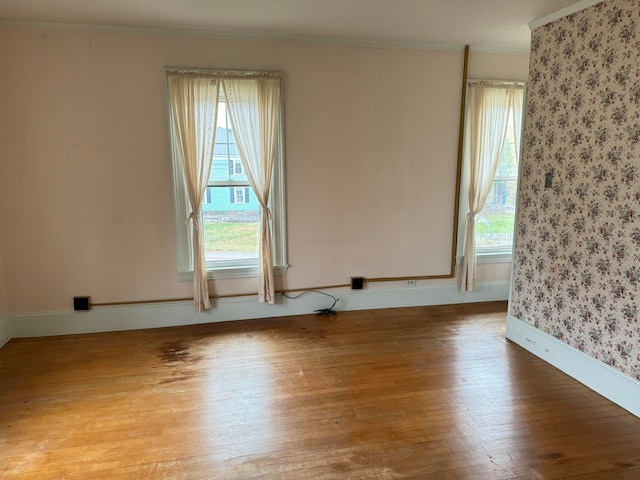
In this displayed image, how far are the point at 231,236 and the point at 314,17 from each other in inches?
80.6

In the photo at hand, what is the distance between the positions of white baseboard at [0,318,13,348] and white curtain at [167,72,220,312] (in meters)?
1.63

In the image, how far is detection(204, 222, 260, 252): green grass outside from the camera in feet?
13.0

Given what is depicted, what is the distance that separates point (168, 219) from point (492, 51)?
11.9 feet

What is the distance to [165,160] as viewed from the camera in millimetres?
3732

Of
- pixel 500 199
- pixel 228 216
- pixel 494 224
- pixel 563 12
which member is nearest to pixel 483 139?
pixel 500 199

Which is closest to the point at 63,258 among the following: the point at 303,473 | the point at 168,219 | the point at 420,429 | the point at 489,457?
the point at 168,219

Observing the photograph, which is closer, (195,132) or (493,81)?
(195,132)

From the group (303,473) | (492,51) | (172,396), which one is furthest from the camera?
(492,51)

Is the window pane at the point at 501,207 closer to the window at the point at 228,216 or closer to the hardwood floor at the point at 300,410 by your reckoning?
the hardwood floor at the point at 300,410

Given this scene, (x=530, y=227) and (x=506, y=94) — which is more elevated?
(x=506, y=94)

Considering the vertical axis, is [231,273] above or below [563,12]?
below

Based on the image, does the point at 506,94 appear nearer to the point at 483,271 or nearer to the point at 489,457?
the point at 483,271

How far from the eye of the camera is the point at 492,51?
4215 millimetres

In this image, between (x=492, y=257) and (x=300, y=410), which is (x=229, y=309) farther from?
(x=492, y=257)
